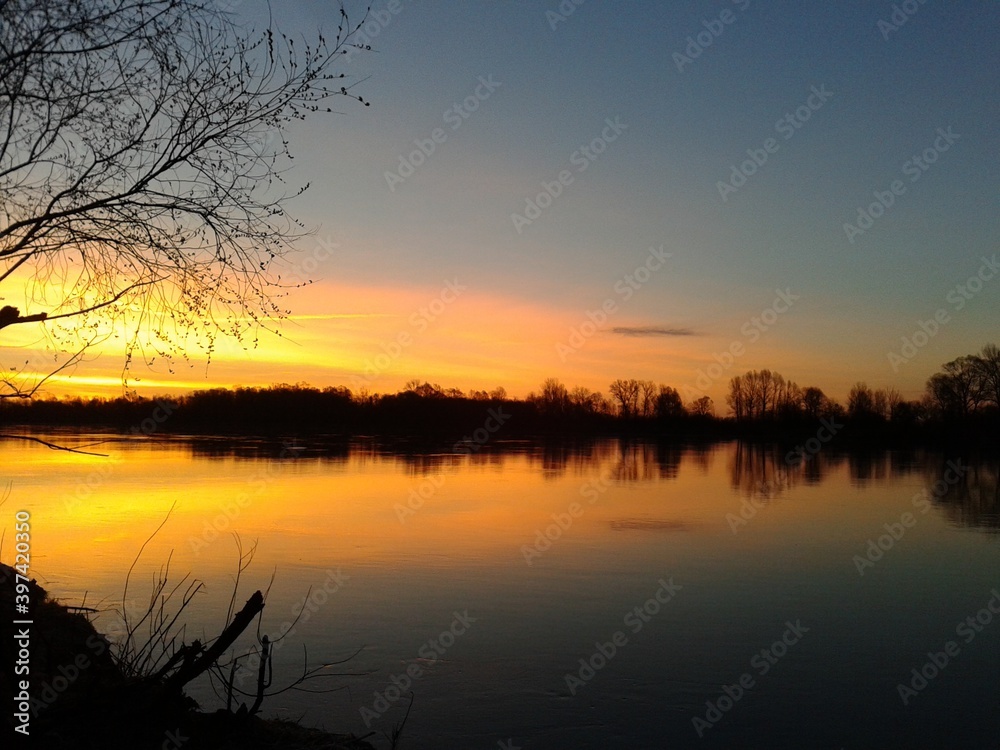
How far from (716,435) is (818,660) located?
93.8m
